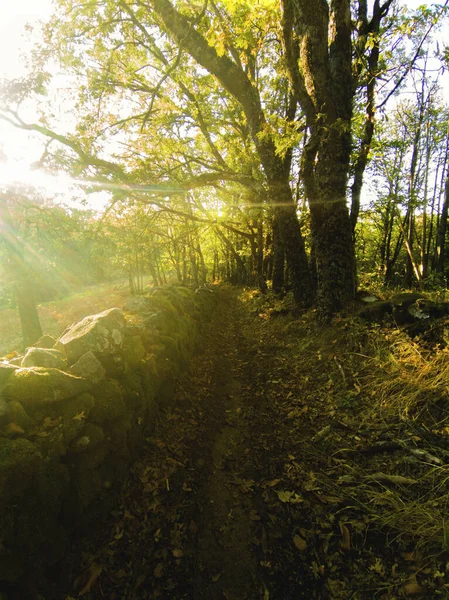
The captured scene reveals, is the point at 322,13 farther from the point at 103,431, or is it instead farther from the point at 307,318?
the point at 103,431

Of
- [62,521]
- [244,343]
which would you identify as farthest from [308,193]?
[62,521]

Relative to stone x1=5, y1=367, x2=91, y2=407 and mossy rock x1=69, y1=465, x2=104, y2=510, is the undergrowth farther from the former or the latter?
stone x1=5, y1=367, x2=91, y2=407

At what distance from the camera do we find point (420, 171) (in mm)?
14891

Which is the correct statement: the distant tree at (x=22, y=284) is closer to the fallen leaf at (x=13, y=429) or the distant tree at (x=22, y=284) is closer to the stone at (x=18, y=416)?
the stone at (x=18, y=416)

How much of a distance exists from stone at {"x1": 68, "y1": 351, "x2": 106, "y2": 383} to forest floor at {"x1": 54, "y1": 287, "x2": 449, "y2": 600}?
1.26 metres

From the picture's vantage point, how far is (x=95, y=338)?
371 centimetres

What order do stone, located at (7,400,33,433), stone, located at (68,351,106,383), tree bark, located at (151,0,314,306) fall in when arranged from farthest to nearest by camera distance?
tree bark, located at (151,0,314,306) → stone, located at (68,351,106,383) → stone, located at (7,400,33,433)

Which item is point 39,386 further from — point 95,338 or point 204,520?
point 204,520

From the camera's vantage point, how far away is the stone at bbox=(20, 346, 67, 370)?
3.09 metres

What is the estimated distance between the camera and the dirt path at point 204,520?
7.23 feet

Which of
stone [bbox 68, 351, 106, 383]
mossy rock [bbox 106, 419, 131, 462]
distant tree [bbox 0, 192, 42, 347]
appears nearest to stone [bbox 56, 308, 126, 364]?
stone [bbox 68, 351, 106, 383]

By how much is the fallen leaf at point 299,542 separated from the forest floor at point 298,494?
1 centimetres

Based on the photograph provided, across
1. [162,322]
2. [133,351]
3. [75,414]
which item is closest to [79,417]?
→ [75,414]

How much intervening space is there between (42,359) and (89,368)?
541mm
